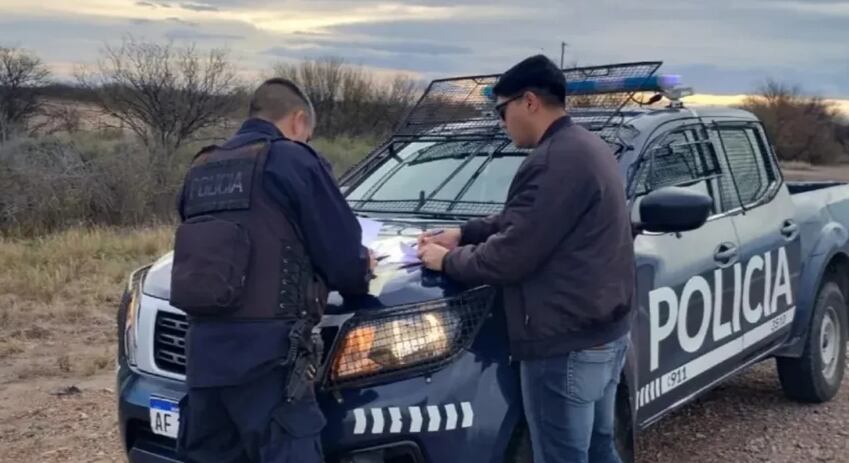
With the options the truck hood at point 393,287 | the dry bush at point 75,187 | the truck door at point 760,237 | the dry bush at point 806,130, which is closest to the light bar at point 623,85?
the truck door at point 760,237

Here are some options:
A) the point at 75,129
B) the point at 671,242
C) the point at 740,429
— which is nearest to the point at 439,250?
the point at 671,242

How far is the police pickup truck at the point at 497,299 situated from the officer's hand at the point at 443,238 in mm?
112

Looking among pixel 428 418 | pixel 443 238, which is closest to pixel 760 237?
pixel 443 238

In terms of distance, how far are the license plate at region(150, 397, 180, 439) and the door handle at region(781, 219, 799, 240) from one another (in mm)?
3549

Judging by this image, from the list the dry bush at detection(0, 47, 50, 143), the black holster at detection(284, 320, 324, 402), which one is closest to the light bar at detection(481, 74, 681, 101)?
the black holster at detection(284, 320, 324, 402)

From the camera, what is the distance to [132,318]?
392 cm

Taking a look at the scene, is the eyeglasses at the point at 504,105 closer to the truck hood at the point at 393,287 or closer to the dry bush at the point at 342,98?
the truck hood at the point at 393,287

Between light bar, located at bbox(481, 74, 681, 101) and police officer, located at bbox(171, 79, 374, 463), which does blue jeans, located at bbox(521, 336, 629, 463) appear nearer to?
police officer, located at bbox(171, 79, 374, 463)

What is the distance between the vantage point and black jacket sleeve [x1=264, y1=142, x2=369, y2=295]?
305 cm

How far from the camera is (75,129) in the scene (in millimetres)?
27438

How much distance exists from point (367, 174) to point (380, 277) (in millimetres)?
1805

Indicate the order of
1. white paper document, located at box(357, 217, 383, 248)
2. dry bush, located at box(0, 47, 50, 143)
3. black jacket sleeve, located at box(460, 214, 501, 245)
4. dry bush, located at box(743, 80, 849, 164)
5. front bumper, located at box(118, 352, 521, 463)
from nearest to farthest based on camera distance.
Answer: front bumper, located at box(118, 352, 521, 463), black jacket sleeve, located at box(460, 214, 501, 245), white paper document, located at box(357, 217, 383, 248), dry bush, located at box(0, 47, 50, 143), dry bush, located at box(743, 80, 849, 164)

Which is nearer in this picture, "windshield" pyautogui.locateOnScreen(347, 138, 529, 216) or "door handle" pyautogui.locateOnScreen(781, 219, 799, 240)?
"windshield" pyautogui.locateOnScreen(347, 138, 529, 216)

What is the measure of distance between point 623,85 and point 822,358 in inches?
100
